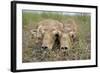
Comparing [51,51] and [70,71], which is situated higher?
[51,51]

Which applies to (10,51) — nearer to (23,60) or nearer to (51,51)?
(23,60)

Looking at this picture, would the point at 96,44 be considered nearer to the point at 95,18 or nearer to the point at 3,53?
the point at 95,18

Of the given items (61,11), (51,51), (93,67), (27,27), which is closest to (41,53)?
(51,51)

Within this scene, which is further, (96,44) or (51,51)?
(96,44)

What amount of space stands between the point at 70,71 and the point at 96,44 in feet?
1.06

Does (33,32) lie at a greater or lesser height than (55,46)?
greater

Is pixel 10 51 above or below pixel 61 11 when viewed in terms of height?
below

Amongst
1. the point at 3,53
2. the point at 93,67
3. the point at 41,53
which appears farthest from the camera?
the point at 93,67

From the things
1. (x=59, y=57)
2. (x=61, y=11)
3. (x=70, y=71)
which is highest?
(x=61, y=11)

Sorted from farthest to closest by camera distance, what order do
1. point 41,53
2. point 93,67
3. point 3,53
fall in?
point 93,67, point 41,53, point 3,53

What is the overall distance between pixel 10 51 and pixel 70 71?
1.66 ft

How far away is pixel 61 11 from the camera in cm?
170

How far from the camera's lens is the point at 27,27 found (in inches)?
63.0

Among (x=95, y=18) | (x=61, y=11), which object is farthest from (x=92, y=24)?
(x=61, y=11)
